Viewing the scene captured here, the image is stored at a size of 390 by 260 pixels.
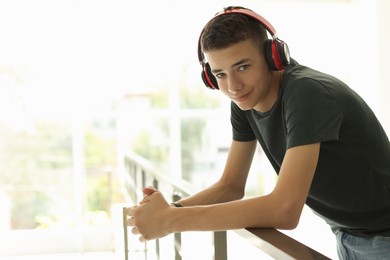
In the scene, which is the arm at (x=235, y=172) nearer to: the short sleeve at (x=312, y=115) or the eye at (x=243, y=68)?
the eye at (x=243, y=68)

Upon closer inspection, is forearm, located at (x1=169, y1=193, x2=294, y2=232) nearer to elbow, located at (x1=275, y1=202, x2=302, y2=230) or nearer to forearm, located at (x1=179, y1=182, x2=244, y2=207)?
elbow, located at (x1=275, y1=202, x2=302, y2=230)

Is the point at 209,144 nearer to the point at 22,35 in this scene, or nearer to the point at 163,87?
the point at 163,87

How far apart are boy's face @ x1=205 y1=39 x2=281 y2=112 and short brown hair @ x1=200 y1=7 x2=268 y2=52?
0.6 inches

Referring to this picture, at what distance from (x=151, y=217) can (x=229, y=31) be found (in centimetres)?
53

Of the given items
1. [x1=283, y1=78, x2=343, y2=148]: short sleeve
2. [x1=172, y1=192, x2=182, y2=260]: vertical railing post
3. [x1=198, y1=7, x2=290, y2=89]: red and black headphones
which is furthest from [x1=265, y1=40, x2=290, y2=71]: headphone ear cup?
[x1=172, y1=192, x2=182, y2=260]: vertical railing post

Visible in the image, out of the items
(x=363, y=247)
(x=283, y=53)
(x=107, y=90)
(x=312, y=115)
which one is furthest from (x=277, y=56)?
(x=107, y=90)

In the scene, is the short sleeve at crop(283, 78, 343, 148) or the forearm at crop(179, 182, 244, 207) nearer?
the short sleeve at crop(283, 78, 343, 148)

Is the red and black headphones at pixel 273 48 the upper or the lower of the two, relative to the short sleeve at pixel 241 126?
upper

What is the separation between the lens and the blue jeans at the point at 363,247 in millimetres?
1399

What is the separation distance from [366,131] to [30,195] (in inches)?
234

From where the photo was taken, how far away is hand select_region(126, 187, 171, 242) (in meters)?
1.28

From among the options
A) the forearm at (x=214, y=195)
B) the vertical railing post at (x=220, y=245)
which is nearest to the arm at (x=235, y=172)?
the forearm at (x=214, y=195)

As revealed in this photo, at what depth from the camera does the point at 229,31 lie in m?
1.40

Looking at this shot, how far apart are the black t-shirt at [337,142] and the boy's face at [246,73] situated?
0.17 feet
